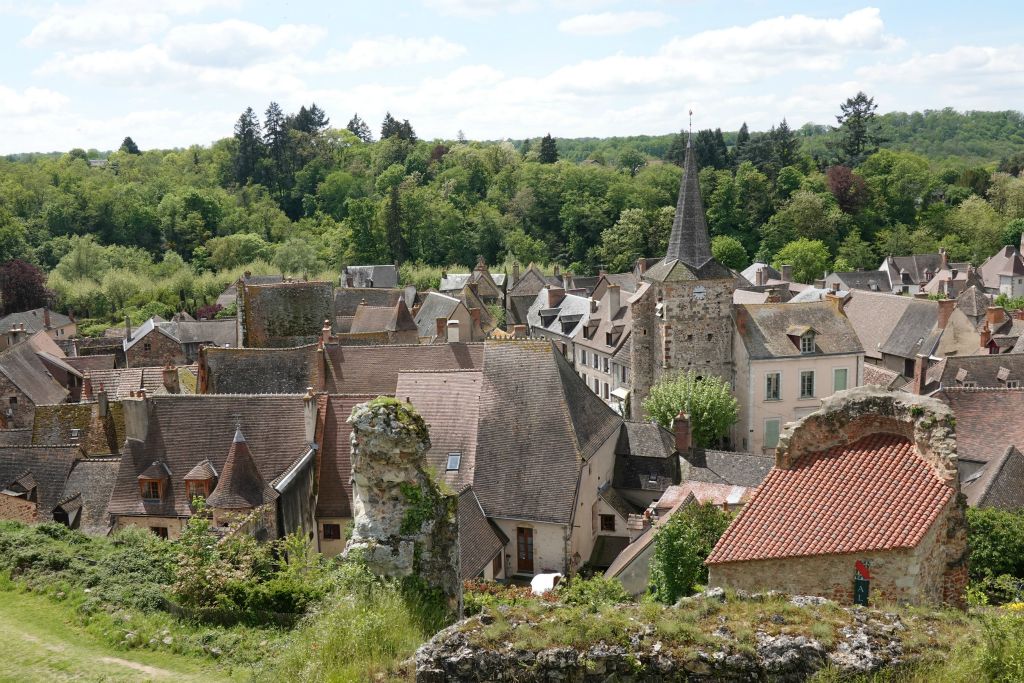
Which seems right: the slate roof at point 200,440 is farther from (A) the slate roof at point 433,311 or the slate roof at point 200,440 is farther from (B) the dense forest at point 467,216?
(B) the dense forest at point 467,216

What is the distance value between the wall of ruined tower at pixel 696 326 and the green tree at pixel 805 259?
172 feet

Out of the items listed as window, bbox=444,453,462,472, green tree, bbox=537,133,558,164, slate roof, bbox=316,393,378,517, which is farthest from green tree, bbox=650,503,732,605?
green tree, bbox=537,133,558,164

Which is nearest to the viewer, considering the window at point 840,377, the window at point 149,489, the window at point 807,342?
the window at point 149,489

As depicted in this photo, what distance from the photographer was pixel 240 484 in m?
19.1

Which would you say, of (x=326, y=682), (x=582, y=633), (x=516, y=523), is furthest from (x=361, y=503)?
(x=516, y=523)

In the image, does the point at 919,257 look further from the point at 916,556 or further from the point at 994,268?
the point at 916,556

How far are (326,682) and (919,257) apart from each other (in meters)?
87.8

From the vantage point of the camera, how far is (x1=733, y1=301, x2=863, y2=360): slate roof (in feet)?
118

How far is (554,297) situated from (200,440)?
40.4 m

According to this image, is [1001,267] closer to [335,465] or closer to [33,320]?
[335,465]

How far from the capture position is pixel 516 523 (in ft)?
71.2

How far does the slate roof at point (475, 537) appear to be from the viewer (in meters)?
19.8

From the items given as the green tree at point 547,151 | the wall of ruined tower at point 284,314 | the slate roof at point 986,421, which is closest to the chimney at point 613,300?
the wall of ruined tower at point 284,314

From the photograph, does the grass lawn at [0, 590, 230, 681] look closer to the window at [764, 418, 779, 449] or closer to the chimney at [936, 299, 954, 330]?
the window at [764, 418, 779, 449]
